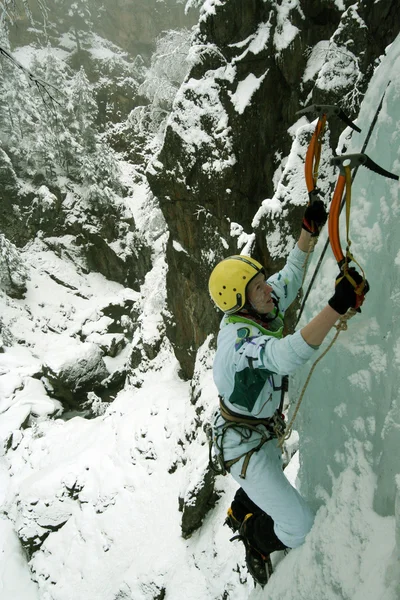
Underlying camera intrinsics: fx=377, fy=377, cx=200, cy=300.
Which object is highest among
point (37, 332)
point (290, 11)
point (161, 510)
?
point (290, 11)

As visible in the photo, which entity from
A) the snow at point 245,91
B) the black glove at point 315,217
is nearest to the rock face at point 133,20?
the snow at point 245,91

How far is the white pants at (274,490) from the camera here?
2553 millimetres

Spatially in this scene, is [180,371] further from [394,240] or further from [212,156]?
[394,240]

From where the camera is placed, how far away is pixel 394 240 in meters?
2.04

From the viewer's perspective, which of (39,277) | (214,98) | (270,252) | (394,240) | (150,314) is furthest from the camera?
(39,277)

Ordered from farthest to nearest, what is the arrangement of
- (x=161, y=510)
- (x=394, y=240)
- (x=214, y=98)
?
(x=161, y=510), (x=214, y=98), (x=394, y=240)

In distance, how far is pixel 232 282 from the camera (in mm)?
2617

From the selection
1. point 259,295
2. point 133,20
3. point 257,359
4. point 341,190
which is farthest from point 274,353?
point 133,20

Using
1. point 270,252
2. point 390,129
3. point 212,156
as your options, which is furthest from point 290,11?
point 390,129

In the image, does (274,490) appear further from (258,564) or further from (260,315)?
(260,315)

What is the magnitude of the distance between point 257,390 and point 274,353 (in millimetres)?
523

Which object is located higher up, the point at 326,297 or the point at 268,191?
the point at 268,191

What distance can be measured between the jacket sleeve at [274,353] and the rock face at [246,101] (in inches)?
180

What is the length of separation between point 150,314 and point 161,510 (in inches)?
306
